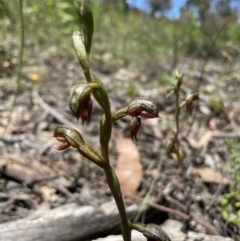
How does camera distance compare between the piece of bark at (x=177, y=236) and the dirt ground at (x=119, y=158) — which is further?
the dirt ground at (x=119, y=158)

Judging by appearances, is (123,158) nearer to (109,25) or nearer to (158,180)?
(158,180)

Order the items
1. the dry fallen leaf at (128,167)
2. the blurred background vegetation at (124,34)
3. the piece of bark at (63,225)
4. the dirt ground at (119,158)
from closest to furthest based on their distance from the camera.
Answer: the piece of bark at (63,225), the dirt ground at (119,158), the dry fallen leaf at (128,167), the blurred background vegetation at (124,34)

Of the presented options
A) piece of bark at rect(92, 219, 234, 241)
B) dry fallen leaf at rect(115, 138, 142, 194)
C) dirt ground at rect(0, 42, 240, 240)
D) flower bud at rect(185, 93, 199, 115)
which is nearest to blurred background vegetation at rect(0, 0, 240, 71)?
dirt ground at rect(0, 42, 240, 240)

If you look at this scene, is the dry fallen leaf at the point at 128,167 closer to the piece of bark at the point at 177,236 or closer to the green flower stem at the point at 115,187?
the piece of bark at the point at 177,236

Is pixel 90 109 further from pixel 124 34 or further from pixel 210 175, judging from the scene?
pixel 124 34

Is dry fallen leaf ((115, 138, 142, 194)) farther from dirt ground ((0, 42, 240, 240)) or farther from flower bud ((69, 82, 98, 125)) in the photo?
flower bud ((69, 82, 98, 125))

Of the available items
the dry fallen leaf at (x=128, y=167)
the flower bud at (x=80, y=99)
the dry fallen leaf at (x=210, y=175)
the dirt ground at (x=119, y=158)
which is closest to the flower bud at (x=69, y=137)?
the flower bud at (x=80, y=99)
